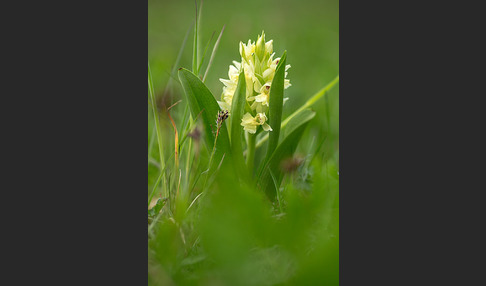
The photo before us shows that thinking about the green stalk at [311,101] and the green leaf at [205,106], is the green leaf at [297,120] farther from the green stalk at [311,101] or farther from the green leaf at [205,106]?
the green leaf at [205,106]

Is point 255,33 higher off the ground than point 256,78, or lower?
higher

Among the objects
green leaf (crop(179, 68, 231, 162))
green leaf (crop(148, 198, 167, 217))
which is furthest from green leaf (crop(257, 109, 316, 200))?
green leaf (crop(148, 198, 167, 217))

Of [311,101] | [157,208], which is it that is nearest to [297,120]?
[311,101]

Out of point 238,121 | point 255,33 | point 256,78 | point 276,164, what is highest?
point 255,33

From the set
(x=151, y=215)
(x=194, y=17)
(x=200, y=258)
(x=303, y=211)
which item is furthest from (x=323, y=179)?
(x=194, y=17)

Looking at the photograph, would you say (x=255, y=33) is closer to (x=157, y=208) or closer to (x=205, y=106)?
(x=205, y=106)
